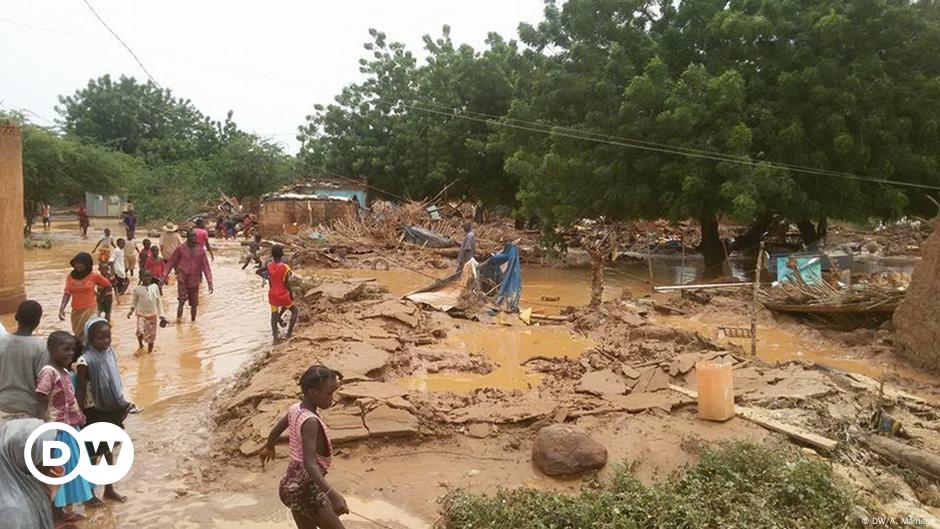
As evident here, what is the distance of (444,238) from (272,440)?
20.7m

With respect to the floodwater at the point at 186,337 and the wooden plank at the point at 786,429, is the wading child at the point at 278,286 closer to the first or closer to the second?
the floodwater at the point at 186,337

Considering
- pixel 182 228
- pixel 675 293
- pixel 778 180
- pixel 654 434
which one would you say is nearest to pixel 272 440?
pixel 654 434

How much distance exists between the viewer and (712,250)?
67.5 ft

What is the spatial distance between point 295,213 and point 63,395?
24312 mm

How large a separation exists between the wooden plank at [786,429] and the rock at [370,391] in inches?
125

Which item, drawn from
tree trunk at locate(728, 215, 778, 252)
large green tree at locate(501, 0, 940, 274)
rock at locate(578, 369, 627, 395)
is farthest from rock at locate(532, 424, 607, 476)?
tree trunk at locate(728, 215, 778, 252)

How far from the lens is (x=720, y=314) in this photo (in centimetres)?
1305

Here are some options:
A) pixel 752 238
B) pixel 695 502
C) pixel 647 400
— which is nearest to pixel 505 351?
pixel 647 400

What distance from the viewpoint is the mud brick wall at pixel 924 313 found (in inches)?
346

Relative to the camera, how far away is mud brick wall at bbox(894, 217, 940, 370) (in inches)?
346

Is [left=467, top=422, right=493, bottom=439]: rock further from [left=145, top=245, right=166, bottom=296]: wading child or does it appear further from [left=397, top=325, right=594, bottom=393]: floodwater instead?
[left=145, top=245, right=166, bottom=296]: wading child

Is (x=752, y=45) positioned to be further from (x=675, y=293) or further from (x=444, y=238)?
(x=444, y=238)

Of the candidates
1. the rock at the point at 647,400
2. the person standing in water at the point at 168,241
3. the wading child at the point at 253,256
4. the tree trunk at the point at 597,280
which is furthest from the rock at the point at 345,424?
the wading child at the point at 253,256

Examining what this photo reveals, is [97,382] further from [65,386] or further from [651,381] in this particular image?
[651,381]
